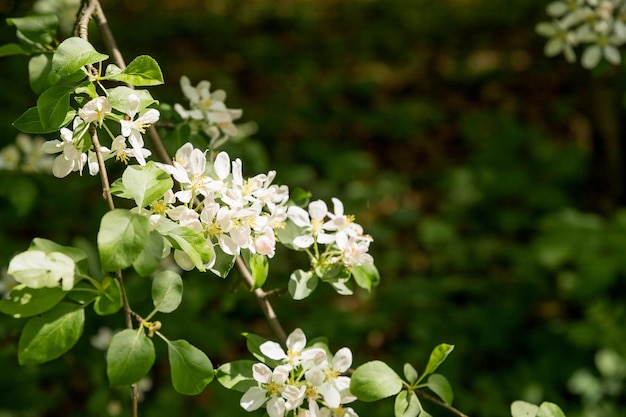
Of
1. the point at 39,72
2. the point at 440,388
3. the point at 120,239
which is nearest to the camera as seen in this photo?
the point at 120,239

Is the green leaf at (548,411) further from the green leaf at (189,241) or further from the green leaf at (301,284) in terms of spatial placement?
the green leaf at (189,241)

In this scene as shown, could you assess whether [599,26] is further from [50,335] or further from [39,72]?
[50,335]

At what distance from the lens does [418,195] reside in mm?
3863

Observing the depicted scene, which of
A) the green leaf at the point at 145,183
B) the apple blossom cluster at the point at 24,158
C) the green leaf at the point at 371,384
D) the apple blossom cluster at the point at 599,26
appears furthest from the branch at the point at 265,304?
the apple blossom cluster at the point at 599,26

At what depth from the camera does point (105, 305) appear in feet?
2.96

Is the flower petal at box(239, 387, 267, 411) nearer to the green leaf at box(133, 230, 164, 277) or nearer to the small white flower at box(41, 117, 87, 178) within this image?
the green leaf at box(133, 230, 164, 277)

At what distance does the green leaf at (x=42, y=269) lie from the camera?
31.5 inches

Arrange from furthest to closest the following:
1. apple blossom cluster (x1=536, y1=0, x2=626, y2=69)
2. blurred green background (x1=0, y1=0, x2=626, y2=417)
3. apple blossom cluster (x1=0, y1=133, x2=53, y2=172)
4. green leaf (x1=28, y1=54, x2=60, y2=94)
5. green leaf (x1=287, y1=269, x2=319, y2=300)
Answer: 1. blurred green background (x1=0, y1=0, x2=626, y2=417)
2. apple blossom cluster (x1=0, y1=133, x2=53, y2=172)
3. apple blossom cluster (x1=536, y1=0, x2=626, y2=69)
4. green leaf (x1=28, y1=54, x2=60, y2=94)
5. green leaf (x1=287, y1=269, x2=319, y2=300)

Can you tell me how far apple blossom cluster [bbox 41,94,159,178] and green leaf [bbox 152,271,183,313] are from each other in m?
0.19

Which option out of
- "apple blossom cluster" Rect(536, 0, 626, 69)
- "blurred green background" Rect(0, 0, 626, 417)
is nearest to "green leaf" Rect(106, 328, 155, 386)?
"blurred green background" Rect(0, 0, 626, 417)

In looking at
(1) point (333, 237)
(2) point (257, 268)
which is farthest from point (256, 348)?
(1) point (333, 237)

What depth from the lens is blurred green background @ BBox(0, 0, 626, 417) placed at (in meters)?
2.54

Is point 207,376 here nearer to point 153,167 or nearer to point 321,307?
point 153,167

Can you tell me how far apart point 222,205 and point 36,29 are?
0.61 m
